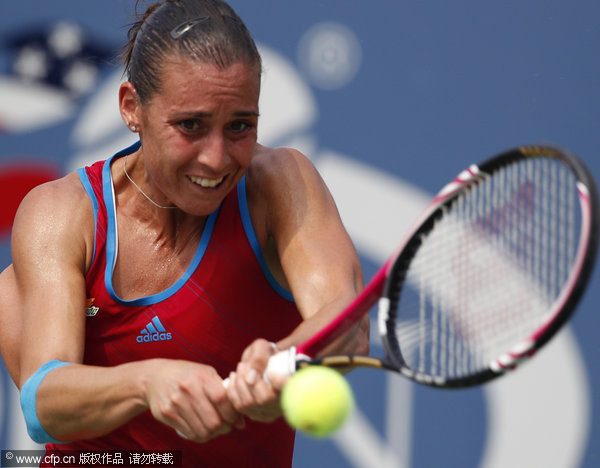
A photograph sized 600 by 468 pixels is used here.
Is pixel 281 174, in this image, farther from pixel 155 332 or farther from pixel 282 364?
pixel 282 364

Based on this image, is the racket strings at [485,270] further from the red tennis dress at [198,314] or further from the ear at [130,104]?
the ear at [130,104]

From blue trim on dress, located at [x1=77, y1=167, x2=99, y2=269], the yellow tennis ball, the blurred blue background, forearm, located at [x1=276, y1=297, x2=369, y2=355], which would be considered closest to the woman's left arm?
forearm, located at [x1=276, y1=297, x2=369, y2=355]

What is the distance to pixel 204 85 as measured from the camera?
1.75 meters

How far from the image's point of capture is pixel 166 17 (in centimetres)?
187

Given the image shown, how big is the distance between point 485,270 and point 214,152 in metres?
0.57

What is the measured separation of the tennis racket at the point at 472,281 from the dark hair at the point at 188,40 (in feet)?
1.65

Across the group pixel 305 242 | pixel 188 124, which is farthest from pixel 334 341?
pixel 188 124

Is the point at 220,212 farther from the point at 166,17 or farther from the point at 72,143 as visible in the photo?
the point at 72,143

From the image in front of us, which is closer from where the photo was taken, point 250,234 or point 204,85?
point 204,85

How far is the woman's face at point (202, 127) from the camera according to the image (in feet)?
→ 5.75

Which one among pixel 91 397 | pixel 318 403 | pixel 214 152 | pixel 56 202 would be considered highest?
pixel 214 152

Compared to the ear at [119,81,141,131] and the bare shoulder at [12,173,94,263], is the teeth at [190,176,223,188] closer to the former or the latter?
the ear at [119,81,141,131]

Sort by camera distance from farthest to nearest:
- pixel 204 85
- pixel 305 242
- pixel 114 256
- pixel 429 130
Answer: pixel 429 130
pixel 114 256
pixel 305 242
pixel 204 85

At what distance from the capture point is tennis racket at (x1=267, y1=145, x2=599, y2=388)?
1.56 meters
